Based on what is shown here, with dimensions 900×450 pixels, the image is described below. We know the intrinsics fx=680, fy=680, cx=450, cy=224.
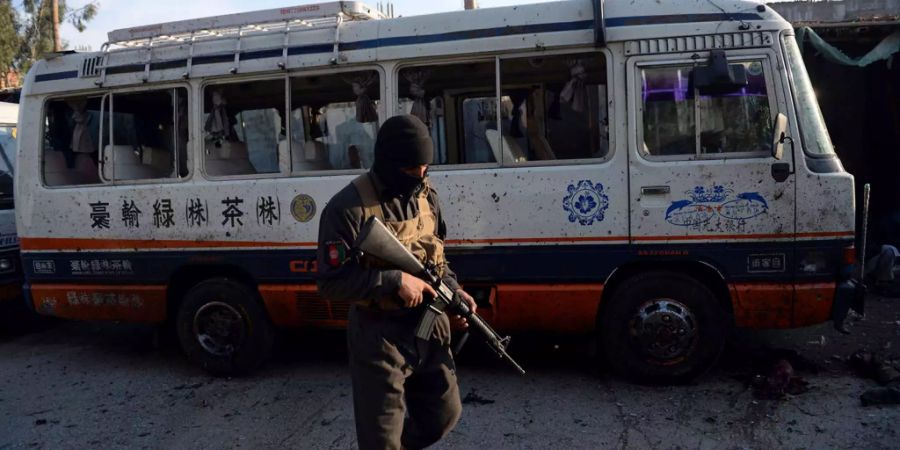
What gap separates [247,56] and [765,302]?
12.9 ft

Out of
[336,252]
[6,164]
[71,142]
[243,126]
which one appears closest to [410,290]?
[336,252]

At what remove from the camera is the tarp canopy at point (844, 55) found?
742 centimetres

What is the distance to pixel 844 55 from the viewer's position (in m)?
7.63

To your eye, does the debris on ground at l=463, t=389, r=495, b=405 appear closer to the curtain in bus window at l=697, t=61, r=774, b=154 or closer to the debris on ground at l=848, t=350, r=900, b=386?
the curtain in bus window at l=697, t=61, r=774, b=154

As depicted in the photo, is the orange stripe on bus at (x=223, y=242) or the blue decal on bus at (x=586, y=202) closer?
the orange stripe on bus at (x=223, y=242)

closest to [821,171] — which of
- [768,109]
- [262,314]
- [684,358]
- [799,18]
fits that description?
[768,109]

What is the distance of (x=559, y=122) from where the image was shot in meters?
4.76

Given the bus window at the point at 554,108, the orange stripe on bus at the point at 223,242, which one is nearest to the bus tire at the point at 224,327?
the orange stripe on bus at the point at 223,242

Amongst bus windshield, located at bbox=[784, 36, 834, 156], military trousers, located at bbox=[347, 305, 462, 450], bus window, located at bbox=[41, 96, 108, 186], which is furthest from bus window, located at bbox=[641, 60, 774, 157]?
bus window, located at bbox=[41, 96, 108, 186]

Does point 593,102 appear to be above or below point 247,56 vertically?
below

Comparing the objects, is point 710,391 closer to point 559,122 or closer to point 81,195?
point 559,122

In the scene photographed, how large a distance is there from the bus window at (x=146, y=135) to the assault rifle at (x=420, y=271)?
9.85 feet

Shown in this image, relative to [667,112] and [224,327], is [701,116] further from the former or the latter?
[224,327]

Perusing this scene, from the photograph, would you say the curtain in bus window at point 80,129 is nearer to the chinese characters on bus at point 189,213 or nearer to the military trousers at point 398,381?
the chinese characters on bus at point 189,213
